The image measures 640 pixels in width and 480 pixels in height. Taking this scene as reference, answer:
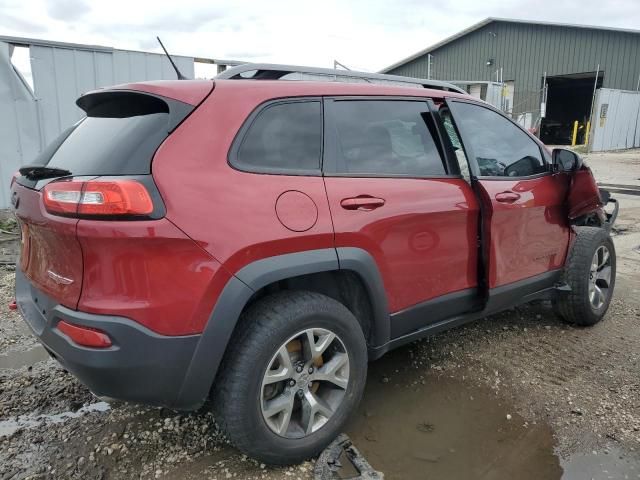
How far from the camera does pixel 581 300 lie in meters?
3.70

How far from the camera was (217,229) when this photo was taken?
76.4 inches

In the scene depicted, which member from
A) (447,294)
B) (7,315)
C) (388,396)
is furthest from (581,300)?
(7,315)

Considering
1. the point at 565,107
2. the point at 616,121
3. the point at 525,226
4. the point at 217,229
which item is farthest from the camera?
the point at 565,107

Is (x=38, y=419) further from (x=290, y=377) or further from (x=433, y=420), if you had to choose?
(x=433, y=420)

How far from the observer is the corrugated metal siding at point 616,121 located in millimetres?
20031

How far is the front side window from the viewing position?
10.0 ft

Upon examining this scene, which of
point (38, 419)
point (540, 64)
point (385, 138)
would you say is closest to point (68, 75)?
point (38, 419)

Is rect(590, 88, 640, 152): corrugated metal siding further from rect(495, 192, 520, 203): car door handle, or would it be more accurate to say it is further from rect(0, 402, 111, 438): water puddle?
rect(0, 402, 111, 438): water puddle

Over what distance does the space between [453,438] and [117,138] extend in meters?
2.22

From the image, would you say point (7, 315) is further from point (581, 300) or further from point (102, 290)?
point (581, 300)

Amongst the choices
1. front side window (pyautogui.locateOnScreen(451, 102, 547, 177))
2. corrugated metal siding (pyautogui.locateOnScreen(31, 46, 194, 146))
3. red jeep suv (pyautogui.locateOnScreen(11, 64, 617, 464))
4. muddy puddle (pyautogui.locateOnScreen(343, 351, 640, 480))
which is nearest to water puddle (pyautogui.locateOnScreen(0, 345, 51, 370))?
red jeep suv (pyautogui.locateOnScreen(11, 64, 617, 464))

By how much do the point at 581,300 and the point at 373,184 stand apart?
2218 millimetres

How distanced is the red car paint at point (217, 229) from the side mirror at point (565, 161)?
1.13 meters

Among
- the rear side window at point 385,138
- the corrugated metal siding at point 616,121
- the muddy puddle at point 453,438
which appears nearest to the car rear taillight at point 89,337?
the rear side window at point 385,138
